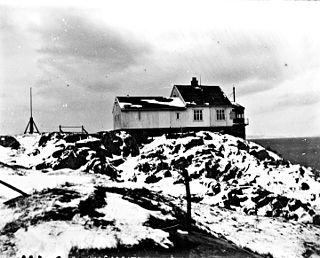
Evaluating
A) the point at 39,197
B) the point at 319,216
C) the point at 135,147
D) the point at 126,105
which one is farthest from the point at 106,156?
the point at 319,216

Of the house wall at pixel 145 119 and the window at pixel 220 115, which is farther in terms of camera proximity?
the window at pixel 220 115

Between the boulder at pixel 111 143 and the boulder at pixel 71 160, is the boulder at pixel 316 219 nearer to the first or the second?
the boulder at pixel 71 160

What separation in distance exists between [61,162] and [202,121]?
1512 centimetres

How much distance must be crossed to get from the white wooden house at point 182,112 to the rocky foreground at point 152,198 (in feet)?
9.42

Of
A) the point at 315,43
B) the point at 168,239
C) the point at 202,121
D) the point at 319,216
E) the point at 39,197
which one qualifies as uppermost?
the point at 315,43

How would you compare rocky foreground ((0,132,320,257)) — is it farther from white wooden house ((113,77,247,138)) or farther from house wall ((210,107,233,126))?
house wall ((210,107,233,126))

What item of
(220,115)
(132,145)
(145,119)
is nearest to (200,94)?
(220,115)

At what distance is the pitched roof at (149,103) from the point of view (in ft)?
88.3

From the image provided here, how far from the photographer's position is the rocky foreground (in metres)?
8.30

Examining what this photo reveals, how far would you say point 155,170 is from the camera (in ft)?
67.0

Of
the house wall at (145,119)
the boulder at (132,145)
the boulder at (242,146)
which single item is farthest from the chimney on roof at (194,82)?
the boulder at (132,145)

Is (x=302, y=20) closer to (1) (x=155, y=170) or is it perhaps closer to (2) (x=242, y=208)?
(2) (x=242, y=208)

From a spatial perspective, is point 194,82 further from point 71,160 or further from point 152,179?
point 71,160

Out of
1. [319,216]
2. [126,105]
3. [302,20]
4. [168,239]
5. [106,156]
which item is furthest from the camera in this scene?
[126,105]
